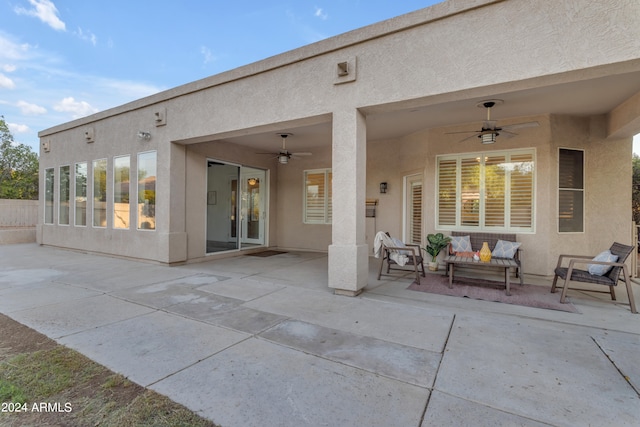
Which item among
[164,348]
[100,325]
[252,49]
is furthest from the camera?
[252,49]

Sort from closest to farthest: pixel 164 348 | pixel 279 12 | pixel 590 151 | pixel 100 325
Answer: pixel 164 348 < pixel 100 325 < pixel 590 151 < pixel 279 12

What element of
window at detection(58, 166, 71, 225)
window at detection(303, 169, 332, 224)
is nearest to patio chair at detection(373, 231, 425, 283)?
window at detection(303, 169, 332, 224)

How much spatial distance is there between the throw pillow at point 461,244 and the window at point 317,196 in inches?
156

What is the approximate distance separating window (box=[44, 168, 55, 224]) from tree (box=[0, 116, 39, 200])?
1402cm

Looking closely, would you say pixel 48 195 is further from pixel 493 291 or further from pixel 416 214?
pixel 493 291

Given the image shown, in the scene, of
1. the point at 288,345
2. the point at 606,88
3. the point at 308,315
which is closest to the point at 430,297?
the point at 308,315

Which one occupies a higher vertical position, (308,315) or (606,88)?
(606,88)

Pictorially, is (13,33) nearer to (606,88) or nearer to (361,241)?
(361,241)

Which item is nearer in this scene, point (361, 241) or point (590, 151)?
point (361, 241)

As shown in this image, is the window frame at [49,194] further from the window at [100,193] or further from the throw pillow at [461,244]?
the throw pillow at [461,244]

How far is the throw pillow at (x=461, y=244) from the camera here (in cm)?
611

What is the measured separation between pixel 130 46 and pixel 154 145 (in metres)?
11.8

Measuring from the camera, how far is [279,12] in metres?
11.0

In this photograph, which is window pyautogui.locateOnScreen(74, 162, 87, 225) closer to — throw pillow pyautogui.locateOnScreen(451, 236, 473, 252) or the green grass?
the green grass
